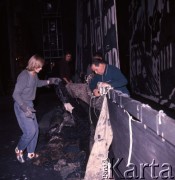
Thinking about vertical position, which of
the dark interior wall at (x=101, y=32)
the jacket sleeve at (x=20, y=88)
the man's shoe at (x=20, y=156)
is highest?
the dark interior wall at (x=101, y=32)

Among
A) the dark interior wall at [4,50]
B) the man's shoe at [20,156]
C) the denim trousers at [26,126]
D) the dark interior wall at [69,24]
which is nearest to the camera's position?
the denim trousers at [26,126]

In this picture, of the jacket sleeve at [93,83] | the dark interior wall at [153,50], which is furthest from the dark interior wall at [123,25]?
the jacket sleeve at [93,83]

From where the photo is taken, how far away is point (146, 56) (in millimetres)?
10586

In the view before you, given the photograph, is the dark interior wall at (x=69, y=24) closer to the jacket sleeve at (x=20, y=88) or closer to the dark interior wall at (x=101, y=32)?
the dark interior wall at (x=101, y=32)

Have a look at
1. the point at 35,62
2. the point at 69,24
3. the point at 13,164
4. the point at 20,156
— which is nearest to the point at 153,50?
the point at 35,62

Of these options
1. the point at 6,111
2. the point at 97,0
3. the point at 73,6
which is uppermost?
the point at 73,6

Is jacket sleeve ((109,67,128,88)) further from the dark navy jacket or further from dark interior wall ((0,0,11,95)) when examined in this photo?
dark interior wall ((0,0,11,95))

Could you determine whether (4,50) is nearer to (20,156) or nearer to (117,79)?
(20,156)

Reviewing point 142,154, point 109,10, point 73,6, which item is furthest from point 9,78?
point 142,154

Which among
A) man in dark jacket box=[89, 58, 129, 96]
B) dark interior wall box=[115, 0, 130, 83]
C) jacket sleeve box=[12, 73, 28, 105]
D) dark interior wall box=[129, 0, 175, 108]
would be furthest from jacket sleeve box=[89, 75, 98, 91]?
dark interior wall box=[115, 0, 130, 83]

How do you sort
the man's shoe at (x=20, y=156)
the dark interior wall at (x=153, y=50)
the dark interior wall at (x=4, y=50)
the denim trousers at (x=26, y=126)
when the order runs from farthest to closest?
1. the dark interior wall at (x=4, y=50)
2. the dark interior wall at (x=153, y=50)
3. the man's shoe at (x=20, y=156)
4. the denim trousers at (x=26, y=126)

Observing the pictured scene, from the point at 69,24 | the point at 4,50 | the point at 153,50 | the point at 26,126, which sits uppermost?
the point at 69,24

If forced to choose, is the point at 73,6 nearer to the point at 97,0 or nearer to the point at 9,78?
the point at 9,78

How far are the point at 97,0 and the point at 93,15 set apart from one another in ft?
2.00
